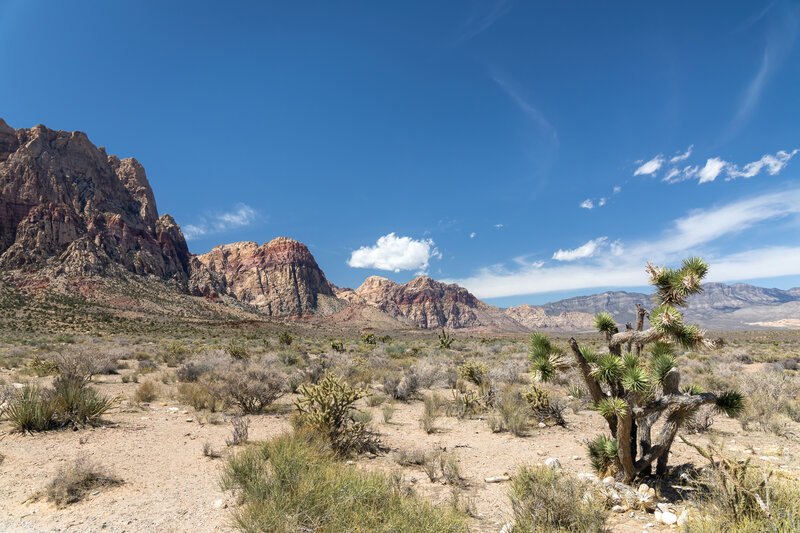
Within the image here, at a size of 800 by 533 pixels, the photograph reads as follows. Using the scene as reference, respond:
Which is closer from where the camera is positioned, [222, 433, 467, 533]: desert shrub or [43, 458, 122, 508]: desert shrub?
[222, 433, 467, 533]: desert shrub

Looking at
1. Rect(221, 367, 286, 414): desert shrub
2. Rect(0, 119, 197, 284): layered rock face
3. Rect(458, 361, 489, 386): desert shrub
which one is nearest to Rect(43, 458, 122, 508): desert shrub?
Rect(221, 367, 286, 414): desert shrub

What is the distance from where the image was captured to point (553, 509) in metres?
3.95

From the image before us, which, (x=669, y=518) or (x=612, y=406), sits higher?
(x=612, y=406)

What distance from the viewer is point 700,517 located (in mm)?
3773

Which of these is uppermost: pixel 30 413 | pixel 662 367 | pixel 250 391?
pixel 662 367

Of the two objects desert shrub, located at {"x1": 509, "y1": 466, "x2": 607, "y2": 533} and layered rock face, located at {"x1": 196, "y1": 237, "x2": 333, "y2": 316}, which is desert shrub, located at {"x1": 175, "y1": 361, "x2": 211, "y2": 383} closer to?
desert shrub, located at {"x1": 509, "y1": 466, "x2": 607, "y2": 533}

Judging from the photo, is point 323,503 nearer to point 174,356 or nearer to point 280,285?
point 174,356

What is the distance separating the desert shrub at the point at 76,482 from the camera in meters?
4.54

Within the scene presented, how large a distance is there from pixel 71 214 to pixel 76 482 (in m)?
123

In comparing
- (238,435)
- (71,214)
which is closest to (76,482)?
(238,435)

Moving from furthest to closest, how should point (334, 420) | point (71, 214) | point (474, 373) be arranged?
point (71, 214) → point (474, 373) → point (334, 420)

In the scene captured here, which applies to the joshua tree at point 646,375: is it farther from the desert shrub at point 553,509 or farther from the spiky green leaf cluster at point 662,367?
the desert shrub at point 553,509

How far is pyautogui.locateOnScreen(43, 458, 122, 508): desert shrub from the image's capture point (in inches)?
179

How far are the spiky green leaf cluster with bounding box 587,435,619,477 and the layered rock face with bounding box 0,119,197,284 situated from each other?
99045 millimetres
